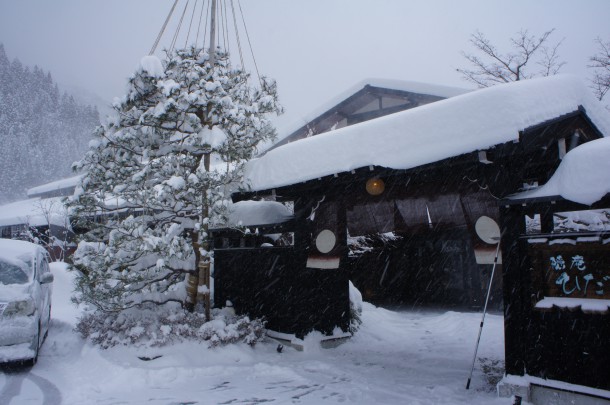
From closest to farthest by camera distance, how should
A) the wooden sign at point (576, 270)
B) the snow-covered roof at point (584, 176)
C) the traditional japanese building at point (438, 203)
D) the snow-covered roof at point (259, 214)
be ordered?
1. the snow-covered roof at point (584, 176)
2. the wooden sign at point (576, 270)
3. the traditional japanese building at point (438, 203)
4. the snow-covered roof at point (259, 214)

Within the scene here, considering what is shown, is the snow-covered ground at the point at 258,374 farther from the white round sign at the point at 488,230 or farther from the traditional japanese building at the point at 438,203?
the white round sign at the point at 488,230

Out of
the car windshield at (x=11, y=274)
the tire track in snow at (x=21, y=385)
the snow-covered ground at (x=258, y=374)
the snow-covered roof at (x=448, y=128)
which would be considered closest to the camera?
the snow-covered roof at (x=448, y=128)

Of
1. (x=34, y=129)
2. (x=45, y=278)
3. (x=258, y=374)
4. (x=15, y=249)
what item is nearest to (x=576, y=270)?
(x=258, y=374)

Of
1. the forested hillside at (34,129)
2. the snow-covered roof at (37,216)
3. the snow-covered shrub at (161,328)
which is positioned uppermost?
the forested hillside at (34,129)

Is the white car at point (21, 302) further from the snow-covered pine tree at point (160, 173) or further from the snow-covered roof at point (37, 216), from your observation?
the snow-covered roof at point (37, 216)

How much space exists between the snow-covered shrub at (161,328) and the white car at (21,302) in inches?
42.3

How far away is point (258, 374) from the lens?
8.00 meters

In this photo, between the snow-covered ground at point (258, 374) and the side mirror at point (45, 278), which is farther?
the side mirror at point (45, 278)

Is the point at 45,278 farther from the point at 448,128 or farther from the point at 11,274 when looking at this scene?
the point at 448,128

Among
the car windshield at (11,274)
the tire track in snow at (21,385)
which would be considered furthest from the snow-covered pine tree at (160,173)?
the tire track in snow at (21,385)

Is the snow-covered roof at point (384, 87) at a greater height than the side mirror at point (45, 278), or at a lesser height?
greater

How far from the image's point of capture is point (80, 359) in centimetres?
843

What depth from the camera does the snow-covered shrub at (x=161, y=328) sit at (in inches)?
341

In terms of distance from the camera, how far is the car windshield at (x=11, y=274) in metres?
8.32
